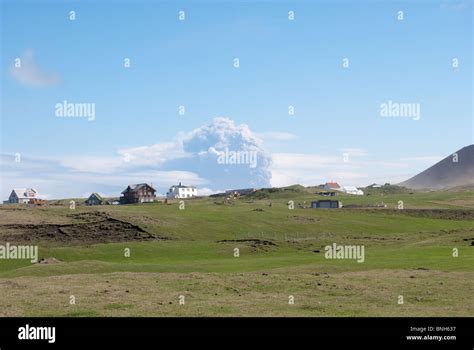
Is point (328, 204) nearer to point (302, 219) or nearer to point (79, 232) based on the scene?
point (302, 219)

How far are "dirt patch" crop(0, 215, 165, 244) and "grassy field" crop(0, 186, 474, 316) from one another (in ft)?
0.96

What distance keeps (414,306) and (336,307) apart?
4.22 metres

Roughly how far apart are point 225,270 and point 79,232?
1821 inches

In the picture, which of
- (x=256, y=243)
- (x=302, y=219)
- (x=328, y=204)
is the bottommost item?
(x=256, y=243)

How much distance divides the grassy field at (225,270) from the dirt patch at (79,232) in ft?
0.96

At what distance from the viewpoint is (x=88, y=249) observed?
79938 millimetres

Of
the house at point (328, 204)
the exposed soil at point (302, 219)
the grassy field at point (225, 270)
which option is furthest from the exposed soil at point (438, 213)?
the exposed soil at point (302, 219)

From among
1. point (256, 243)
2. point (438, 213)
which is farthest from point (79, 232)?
point (438, 213)

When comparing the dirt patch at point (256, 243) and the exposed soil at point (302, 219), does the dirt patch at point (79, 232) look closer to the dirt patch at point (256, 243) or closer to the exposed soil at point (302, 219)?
the dirt patch at point (256, 243)

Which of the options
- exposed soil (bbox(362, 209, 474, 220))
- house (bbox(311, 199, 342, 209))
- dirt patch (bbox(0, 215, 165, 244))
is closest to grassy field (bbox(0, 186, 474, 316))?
dirt patch (bbox(0, 215, 165, 244))

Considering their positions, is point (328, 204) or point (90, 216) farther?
point (328, 204)

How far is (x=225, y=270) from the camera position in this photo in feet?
184

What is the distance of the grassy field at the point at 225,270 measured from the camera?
34.8m

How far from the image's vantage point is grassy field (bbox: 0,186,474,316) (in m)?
34.8
